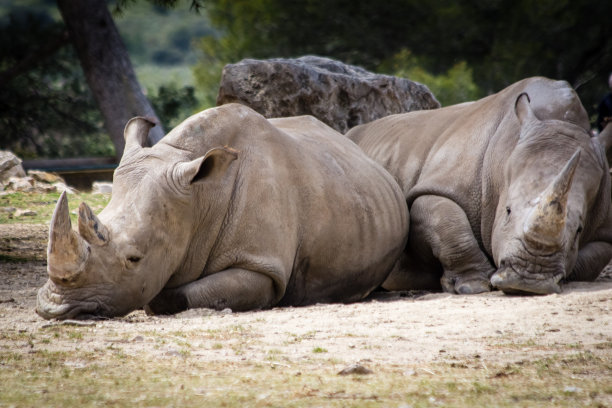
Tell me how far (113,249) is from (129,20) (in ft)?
195

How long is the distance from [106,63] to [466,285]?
29.4 feet

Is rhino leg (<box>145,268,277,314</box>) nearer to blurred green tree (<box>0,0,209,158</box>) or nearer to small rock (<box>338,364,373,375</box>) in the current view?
small rock (<box>338,364,373,375</box>)

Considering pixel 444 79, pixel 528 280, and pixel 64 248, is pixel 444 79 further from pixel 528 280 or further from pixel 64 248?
pixel 64 248

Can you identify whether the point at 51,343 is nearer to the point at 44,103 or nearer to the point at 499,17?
the point at 44,103

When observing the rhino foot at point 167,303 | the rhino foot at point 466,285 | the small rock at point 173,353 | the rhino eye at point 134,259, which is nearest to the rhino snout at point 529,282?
the rhino foot at point 466,285

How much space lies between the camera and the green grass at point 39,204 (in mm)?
10375

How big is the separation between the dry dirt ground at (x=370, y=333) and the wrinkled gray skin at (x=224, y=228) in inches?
9.0

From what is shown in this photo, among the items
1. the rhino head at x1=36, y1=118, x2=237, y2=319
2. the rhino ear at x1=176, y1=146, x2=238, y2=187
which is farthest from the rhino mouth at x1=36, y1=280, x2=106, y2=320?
the rhino ear at x1=176, y1=146, x2=238, y2=187

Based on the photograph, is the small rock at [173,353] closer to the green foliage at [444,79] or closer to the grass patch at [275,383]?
the grass patch at [275,383]

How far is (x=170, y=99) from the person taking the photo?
61.2 ft

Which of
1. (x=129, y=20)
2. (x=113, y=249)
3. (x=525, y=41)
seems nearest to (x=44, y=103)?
(x=525, y=41)

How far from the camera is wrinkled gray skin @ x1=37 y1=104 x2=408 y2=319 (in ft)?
17.3

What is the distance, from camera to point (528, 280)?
6.12 meters

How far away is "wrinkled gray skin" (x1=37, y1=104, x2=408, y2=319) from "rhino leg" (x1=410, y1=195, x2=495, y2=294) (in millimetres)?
312
